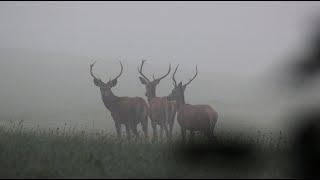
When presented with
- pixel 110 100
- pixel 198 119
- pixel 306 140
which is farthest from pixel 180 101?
pixel 306 140

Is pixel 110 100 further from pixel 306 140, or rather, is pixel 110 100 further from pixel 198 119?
pixel 306 140

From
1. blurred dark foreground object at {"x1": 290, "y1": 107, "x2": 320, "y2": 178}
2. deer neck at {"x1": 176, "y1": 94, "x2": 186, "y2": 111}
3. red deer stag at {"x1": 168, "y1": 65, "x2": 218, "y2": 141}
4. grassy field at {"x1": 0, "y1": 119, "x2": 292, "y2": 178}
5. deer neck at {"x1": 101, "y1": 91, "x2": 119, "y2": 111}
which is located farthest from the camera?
deer neck at {"x1": 101, "y1": 91, "x2": 119, "y2": 111}

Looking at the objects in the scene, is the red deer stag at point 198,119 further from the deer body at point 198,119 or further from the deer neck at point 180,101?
the deer neck at point 180,101

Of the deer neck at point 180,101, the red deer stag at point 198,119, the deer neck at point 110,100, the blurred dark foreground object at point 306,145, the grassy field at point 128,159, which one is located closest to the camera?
the grassy field at point 128,159

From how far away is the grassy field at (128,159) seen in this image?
31.8 ft

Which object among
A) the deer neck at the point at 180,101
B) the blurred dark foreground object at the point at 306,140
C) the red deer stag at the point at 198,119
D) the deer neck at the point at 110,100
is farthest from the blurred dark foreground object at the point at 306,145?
the deer neck at the point at 110,100

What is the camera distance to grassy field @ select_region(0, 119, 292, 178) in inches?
382

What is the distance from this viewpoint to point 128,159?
10469 millimetres

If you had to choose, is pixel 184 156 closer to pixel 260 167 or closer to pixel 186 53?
pixel 260 167

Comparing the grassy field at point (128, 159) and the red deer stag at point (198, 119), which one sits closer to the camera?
the grassy field at point (128, 159)

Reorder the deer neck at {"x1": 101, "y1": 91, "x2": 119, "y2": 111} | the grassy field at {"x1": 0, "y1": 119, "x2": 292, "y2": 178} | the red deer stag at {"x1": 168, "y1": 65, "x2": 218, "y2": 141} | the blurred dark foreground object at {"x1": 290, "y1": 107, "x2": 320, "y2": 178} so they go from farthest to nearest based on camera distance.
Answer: the deer neck at {"x1": 101, "y1": 91, "x2": 119, "y2": 111} → the red deer stag at {"x1": 168, "y1": 65, "x2": 218, "y2": 141} → the blurred dark foreground object at {"x1": 290, "y1": 107, "x2": 320, "y2": 178} → the grassy field at {"x1": 0, "y1": 119, "x2": 292, "y2": 178}

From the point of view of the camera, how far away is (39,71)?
5384cm

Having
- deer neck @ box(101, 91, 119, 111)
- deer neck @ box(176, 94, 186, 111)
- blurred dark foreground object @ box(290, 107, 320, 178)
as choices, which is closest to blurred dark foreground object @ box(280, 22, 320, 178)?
blurred dark foreground object @ box(290, 107, 320, 178)

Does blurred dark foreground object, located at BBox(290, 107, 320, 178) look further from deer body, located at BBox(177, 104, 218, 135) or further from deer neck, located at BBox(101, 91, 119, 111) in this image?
deer neck, located at BBox(101, 91, 119, 111)
